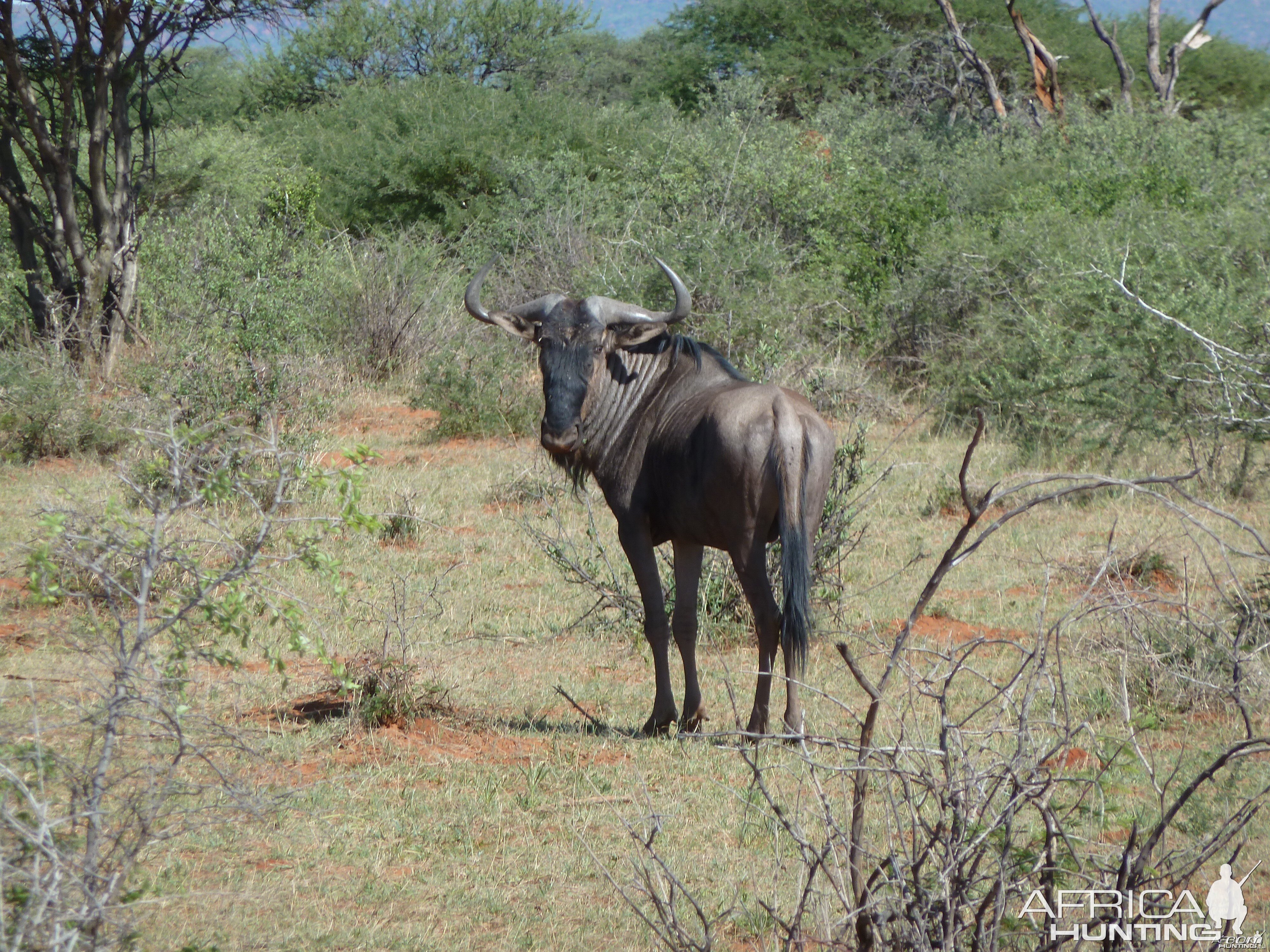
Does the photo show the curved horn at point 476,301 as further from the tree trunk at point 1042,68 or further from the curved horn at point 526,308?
the tree trunk at point 1042,68

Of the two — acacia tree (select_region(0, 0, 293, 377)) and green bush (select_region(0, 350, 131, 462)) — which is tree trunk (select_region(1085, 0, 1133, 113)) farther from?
green bush (select_region(0, 350, 131, 462))

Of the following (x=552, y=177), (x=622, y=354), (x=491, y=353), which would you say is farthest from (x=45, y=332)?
(x=622, y=354)

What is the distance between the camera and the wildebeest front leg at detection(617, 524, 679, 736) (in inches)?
216

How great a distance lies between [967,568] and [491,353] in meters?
6.04

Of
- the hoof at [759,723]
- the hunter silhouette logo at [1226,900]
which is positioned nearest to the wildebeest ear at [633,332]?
the hoof at [759,723]

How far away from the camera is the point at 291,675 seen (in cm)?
617

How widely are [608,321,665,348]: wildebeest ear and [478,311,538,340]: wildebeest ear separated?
1.17 ft

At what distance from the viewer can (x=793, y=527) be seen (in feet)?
16.3

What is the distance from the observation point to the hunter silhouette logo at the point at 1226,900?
250 centimetres

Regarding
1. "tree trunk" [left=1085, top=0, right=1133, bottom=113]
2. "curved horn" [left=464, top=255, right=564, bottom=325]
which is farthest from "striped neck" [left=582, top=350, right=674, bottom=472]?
"tree trunk" [left=1085, top=0, right=1133, bottom=113]

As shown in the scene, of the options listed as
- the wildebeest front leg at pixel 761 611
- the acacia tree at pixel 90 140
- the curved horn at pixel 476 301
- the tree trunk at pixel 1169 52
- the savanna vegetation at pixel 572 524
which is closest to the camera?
the savanna vegetation at pixel 572 524

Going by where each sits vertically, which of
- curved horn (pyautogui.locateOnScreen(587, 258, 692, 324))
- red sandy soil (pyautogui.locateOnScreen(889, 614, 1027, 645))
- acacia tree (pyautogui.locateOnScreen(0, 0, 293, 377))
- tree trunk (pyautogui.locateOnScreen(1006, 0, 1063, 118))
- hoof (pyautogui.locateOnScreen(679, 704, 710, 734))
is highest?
tree trunk (pyautogui.locateOnScreen(1006, 0, 1063, 118))

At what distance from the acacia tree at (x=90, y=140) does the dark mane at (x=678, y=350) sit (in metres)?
8.39

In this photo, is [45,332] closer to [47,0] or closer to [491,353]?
[47,0]
